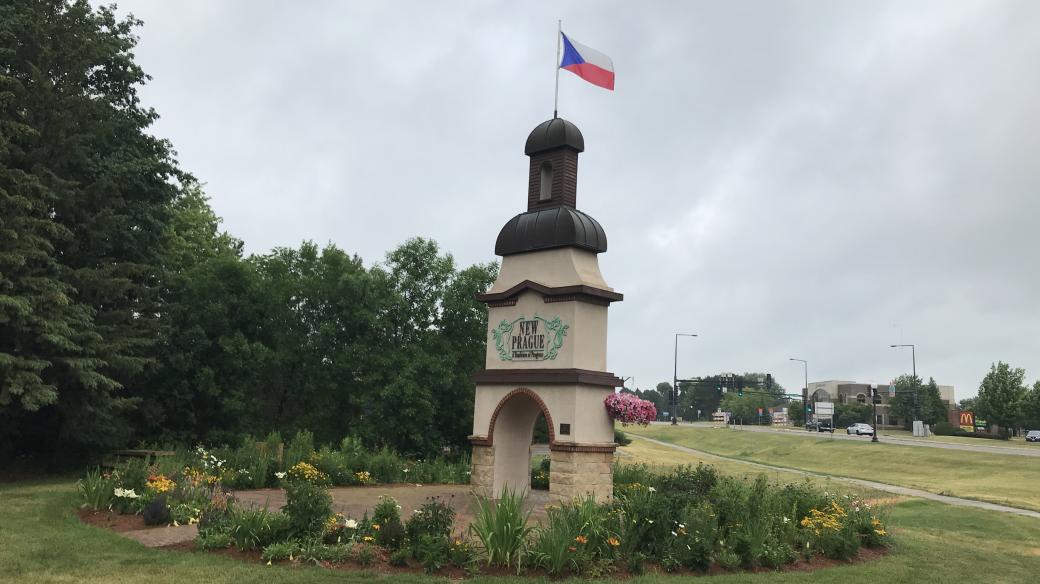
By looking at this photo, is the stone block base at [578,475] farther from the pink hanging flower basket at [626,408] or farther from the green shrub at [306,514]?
the green shrub at [306,514]

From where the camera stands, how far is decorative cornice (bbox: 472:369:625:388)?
57.3 ft

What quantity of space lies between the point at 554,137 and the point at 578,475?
858 centimetres

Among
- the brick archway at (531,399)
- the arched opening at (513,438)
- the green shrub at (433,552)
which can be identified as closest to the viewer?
the green shrub at (433,552)

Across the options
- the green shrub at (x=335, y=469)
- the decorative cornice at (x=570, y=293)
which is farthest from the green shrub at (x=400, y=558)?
the green shrub at (x=335, y=469)

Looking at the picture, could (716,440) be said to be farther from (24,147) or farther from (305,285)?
(24,147)

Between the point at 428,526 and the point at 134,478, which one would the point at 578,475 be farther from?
the point at 134,478

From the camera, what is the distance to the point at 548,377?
1784cm

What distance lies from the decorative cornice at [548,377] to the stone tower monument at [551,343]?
0.03 meters

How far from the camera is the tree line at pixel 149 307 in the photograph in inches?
781

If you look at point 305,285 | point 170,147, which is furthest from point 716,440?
point 170,147

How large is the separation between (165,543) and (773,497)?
10794mm

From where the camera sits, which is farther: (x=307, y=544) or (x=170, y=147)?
(x=170, y=147)

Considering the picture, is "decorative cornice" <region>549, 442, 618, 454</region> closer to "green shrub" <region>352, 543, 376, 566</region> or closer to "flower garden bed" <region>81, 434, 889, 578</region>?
"flower garden bed" <region>81, 434, 889, 578</region>

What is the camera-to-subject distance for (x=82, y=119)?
2242 centimetres
